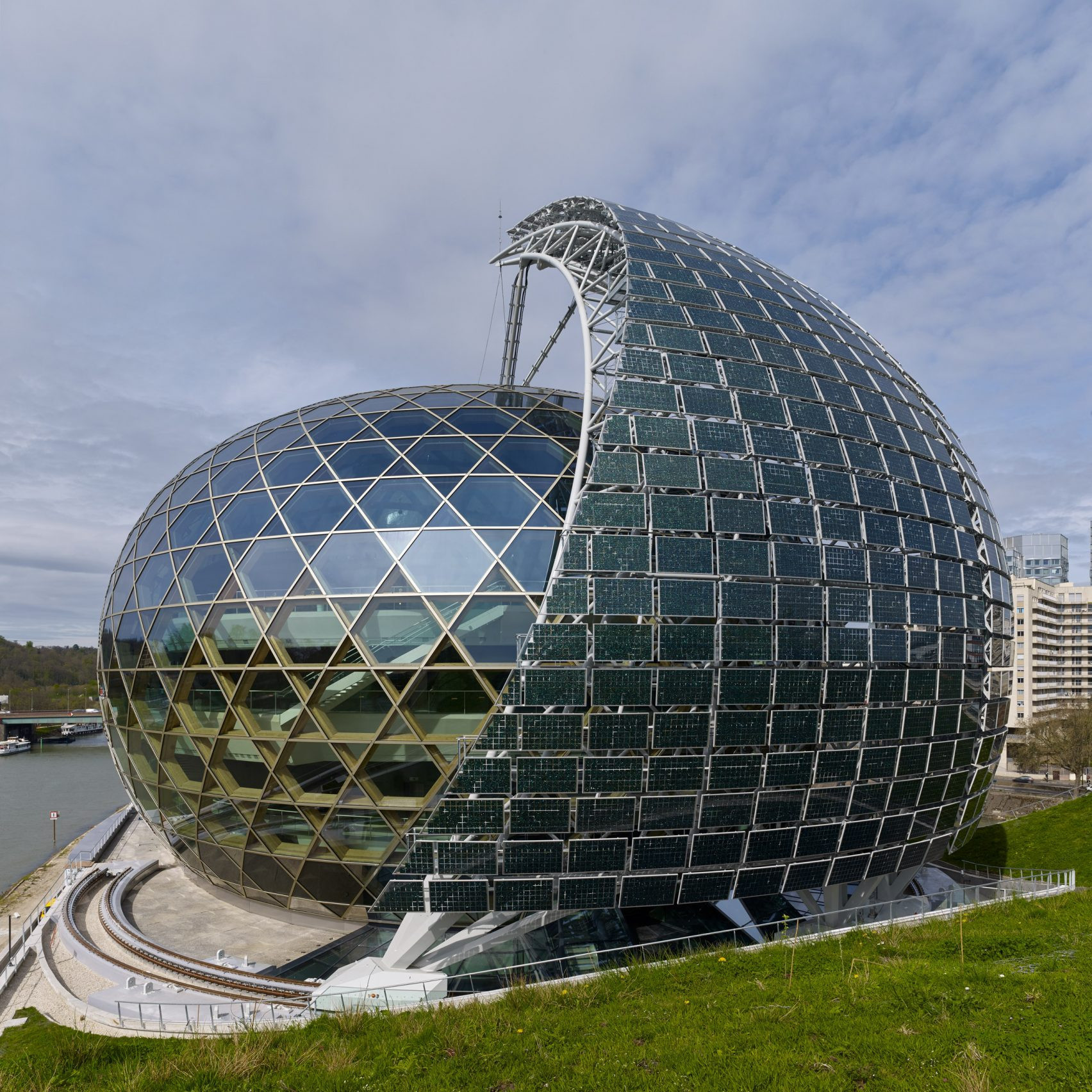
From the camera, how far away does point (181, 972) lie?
1766 cm

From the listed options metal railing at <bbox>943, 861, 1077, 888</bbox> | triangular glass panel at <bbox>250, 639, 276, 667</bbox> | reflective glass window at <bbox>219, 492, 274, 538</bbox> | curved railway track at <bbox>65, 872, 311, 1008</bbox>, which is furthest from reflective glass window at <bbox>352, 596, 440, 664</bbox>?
metal railing at <bbox>943, 861, 1077, 888</bbox>

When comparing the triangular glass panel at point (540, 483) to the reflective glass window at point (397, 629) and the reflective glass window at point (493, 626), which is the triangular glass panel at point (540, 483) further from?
the reflective glass window at point (397, 629)

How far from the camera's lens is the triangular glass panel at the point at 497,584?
1695 centimetres

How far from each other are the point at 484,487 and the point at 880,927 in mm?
14668

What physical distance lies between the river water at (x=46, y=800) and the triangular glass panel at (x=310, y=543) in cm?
3016

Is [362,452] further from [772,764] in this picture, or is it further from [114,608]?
[772,764]

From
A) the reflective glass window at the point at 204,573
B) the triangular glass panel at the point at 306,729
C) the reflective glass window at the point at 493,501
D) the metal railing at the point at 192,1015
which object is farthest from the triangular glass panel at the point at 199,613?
the metal railing at the point at 192,1015

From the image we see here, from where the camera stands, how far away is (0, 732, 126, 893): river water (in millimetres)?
40281

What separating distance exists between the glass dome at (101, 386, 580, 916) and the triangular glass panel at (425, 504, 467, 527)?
0.04 m

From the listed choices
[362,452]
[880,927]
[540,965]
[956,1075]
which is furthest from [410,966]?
[362,452]

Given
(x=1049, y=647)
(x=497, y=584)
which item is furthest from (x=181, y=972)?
(x=1049, y=647)

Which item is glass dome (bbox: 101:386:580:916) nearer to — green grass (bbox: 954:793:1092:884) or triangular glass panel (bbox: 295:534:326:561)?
triangular glass panel (bbox: 295:534:326:561)

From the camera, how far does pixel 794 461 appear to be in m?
18.3

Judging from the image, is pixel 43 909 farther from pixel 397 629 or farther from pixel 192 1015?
pixel 397 629
